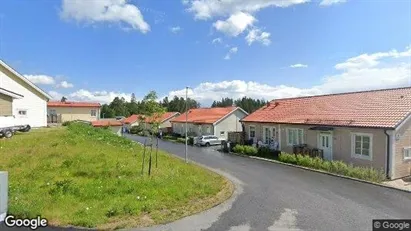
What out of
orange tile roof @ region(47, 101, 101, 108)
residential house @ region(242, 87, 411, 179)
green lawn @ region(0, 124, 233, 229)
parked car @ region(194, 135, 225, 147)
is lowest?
parked car @ region(194, 135, 225, 147)

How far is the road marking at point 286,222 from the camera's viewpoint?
840 cm

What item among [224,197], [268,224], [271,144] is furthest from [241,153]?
[268,224]

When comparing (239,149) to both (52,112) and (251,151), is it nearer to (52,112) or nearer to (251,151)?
(251,151)

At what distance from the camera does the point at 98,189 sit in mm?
10789

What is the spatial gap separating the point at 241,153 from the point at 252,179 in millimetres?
11684

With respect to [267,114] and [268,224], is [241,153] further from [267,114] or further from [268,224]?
[268,224]

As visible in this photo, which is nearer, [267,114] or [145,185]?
[145,185]

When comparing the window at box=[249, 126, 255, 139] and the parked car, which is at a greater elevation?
the window at box=[249, 126, 255, 139]

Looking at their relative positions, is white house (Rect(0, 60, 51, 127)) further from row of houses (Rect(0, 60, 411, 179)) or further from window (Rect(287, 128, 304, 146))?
window (Rect(287, 128, 304, 146))

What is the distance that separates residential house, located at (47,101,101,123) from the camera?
47.1m

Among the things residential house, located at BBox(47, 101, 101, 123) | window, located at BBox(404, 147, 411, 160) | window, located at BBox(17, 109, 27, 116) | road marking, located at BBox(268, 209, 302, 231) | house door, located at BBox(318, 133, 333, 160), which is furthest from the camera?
residential house, located at BBox(47, 101, 101, 123)

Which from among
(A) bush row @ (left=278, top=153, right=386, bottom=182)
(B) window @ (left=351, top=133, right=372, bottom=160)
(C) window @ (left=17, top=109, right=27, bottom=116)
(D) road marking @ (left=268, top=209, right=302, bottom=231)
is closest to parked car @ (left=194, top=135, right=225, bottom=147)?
(A) bush row @ (left=278, top=153, right=386, bottom=182)

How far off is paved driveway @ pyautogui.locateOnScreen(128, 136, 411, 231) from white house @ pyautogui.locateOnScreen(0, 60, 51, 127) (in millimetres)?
22604

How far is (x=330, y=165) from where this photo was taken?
17.8 metres
